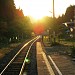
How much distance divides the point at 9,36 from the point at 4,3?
32.7 ft

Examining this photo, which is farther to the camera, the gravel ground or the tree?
the tree

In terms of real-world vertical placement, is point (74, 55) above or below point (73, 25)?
below

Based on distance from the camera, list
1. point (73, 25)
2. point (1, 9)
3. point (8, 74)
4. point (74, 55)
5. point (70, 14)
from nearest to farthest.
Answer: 1. point (8, 74)
2. point (74, 55)
3. point (73, 25)
4. point (1, 9)
5. point (70, 14)

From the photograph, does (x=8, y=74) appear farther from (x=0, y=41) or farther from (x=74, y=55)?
(x=0, y=41)

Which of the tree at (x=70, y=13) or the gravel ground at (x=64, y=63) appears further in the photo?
the tree at (x=70, y=13)

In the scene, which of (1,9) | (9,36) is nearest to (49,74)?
(9,36)

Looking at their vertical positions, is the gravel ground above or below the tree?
below

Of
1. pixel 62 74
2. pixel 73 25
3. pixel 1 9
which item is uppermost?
pixel 1 9

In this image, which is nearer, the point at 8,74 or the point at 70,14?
the point at 8,74

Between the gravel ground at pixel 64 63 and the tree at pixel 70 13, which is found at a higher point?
the tree at pixel 70 13

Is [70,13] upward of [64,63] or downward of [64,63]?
upward

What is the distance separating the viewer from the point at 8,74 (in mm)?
17344

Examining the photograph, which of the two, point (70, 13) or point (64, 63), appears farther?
point (70, 13)

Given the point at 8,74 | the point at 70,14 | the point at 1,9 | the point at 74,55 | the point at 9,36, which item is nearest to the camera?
the point at 8,74
